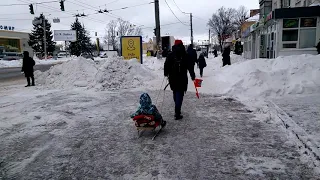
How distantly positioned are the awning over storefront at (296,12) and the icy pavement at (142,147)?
12.7 meters

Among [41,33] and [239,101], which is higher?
Result: [41,33]

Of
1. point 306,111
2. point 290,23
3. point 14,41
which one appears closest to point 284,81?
point 306,111

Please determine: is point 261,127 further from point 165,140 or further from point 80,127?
point 80,127

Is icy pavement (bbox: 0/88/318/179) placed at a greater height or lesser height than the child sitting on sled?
lesser

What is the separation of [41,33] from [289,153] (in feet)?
249

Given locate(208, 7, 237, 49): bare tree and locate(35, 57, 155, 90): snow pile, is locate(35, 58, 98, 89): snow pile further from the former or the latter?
locate(208, 7, 237, 49): bare tree

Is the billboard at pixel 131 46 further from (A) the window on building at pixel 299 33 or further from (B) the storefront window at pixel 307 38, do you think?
(B) the storefront window at pixel 307 38

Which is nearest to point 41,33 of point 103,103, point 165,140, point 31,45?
Result: point 31,45

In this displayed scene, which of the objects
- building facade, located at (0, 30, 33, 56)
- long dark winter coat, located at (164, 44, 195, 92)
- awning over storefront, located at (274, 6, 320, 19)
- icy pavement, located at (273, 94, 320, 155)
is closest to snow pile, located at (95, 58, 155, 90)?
long dark winter coat, located at (164, 44, 195, 92)

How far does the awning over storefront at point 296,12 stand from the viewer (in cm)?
1778

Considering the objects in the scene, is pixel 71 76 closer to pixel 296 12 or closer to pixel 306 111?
pixel 306 111

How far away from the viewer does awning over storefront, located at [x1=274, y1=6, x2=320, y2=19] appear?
17781 millimetres

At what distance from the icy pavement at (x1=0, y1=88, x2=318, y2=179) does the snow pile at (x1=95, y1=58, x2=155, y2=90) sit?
4829mm

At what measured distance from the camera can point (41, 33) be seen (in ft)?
234
